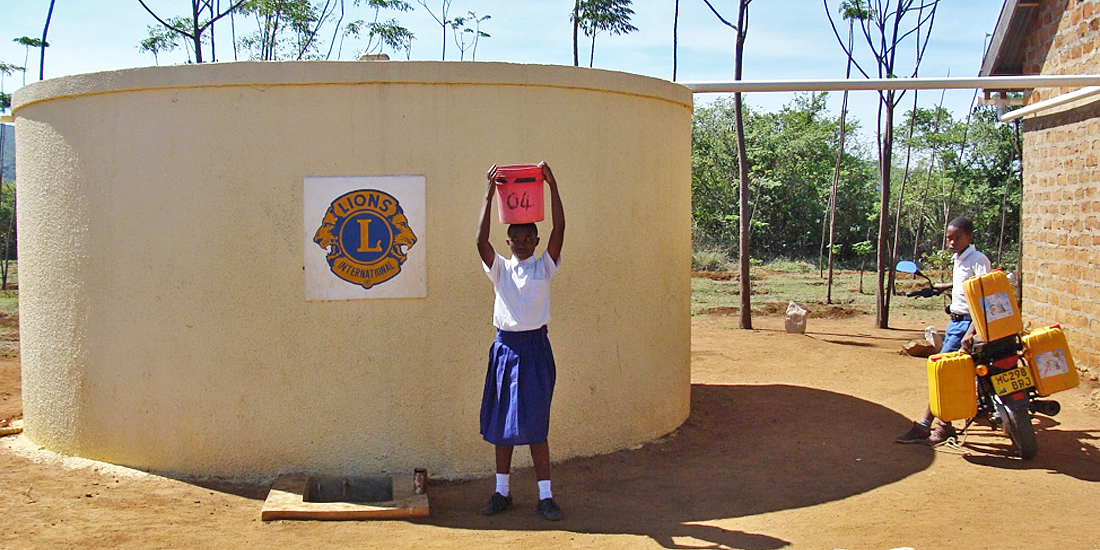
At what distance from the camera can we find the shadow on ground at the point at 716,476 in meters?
4.76

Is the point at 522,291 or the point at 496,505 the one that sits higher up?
the point at 522,291

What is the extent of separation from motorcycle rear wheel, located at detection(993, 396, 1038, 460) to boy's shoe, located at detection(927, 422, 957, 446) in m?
0.41

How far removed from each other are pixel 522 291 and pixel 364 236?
45.5 inches

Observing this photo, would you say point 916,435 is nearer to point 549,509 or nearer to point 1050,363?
point 1050,363

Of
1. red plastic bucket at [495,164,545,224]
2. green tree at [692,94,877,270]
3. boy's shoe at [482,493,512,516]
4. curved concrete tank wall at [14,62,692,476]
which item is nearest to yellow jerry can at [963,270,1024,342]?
curved concrete tank wall at [14,62,692,476]

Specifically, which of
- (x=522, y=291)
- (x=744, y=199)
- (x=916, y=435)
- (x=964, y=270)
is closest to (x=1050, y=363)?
(x=964, y=270)

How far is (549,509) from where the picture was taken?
476 cm

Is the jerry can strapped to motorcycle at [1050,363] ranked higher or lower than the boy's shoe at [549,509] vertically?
higher

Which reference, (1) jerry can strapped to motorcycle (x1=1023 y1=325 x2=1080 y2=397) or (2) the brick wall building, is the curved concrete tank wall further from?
(2) the brick wall building

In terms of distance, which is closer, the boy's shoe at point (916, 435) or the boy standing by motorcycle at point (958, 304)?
the boy standing by motorcycle at point (958, 304)

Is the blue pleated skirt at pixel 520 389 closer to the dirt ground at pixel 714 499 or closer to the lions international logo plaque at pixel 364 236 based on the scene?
the dirt ground at pixel 714 499

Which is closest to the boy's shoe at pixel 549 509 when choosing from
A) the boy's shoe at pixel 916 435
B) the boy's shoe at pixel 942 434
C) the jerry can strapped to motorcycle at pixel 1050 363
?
the boy's shoe at pixel 916 435

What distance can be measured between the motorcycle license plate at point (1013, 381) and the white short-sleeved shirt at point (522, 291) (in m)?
3.31

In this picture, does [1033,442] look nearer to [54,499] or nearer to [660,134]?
[660,134]
